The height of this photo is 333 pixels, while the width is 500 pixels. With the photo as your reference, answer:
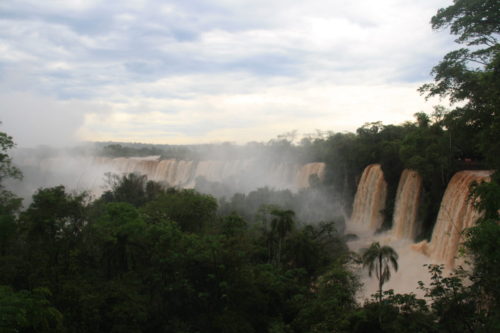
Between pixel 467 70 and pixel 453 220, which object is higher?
pixel 467 70

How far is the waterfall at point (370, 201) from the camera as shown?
93.8 feet

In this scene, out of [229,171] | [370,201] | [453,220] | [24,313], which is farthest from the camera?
[229,171]

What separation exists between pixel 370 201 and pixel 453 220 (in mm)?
11489

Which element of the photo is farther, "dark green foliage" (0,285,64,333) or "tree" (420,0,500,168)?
"tree" (420,0,500,168)

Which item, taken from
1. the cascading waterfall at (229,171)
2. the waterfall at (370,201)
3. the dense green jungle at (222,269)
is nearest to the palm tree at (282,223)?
the dense green jungle at (222,269)

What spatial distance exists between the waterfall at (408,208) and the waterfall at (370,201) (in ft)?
9.06

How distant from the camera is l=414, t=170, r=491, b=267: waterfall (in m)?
17.4

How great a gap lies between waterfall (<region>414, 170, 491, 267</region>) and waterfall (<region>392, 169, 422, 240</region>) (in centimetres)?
293

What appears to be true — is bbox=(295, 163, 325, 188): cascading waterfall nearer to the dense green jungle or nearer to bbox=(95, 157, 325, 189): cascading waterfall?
bbox=(95, 157, 325, 189): cascading waterfall

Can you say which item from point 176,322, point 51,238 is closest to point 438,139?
point 176,322

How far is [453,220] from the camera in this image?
18.1 meters

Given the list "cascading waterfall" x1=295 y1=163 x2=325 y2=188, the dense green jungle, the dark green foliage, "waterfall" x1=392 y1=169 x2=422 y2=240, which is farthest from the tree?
"cascading waterfall" x1=295 y1=163 x2=325 y2=188

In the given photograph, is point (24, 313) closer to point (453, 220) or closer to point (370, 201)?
point (453, 220)

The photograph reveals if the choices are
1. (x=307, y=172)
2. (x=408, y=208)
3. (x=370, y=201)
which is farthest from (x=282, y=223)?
(x=307, y=172)
